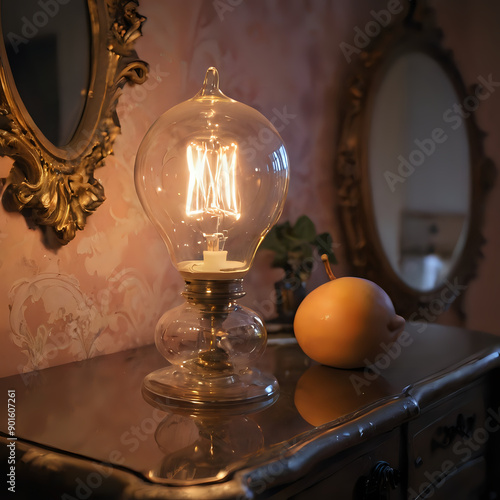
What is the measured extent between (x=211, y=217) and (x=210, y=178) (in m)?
0.06

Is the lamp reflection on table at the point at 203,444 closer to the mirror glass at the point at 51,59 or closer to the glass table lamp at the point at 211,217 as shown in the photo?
the glass table lamp at the point at 211,217

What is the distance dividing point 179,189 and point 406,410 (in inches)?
16.7

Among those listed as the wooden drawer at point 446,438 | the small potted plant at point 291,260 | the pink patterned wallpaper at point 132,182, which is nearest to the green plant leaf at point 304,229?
the small potted plant at point 291,260

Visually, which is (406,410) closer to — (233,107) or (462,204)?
(233,107)

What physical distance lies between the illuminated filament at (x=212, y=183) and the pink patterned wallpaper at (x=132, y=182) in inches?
9.0

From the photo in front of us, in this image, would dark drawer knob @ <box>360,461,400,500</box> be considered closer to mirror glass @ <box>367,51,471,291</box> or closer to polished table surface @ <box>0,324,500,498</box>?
polished table surface @ <box>0,324,500,498</box>

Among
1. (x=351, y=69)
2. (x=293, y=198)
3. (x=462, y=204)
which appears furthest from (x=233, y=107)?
(x=462, y=204)

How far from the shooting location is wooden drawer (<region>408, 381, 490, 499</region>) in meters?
0.84

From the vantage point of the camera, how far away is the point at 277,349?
1.08m

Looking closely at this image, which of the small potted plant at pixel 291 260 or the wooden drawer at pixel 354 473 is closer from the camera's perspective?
the wooden drawer at pixel 354 473

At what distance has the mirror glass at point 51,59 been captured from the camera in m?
0.82

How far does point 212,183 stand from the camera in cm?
83

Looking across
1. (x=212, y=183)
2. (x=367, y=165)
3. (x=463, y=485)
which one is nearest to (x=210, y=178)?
(x=212, y=183)

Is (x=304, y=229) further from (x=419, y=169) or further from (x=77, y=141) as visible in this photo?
(x=419, y=169)
